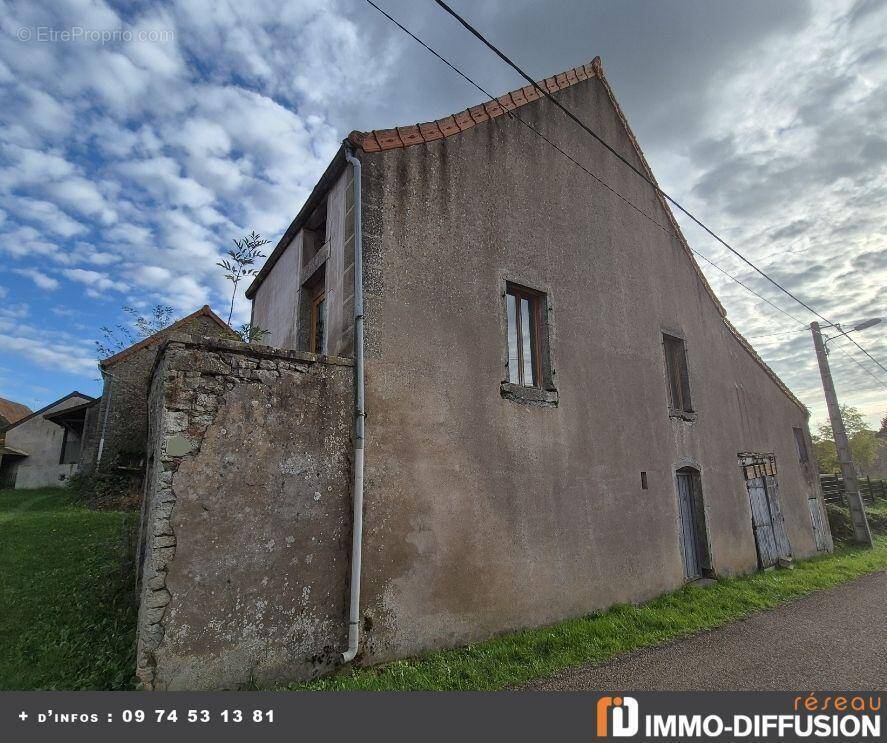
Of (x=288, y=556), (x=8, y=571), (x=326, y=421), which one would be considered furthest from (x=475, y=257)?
(x=8, y=571)

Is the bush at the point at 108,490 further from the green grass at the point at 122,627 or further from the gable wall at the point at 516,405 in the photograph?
the gable wall at the point at 516,405

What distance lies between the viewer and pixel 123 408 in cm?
1667

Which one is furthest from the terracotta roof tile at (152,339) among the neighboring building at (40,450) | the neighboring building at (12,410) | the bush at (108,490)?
the neighboring building at (12,410)

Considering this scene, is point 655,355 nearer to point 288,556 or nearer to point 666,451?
point 666,451

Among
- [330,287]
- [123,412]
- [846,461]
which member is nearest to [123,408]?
[123,412]

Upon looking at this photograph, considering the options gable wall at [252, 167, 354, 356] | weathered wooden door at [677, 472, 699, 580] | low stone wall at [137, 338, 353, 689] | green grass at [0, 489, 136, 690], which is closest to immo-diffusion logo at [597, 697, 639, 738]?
low stone wall at [137, 338, 353, 689]

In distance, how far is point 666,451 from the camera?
27.8 ft

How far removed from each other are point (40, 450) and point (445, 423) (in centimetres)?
2633

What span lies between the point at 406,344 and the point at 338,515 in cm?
203

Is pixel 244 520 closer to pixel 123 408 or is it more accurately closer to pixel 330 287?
pixel 330 287

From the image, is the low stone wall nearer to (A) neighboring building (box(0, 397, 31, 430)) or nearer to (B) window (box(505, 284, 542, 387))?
(B) window (box(505, 284, 542, 387))

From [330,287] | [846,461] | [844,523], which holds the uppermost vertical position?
[330,287]

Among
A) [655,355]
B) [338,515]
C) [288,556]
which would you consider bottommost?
[288,556]

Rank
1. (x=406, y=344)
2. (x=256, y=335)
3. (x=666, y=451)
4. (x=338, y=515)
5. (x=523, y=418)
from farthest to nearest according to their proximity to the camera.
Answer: (x=666, y=451) < (x=256, y=335) < (x=523, y=418) < (x=406, y=344) < (x=338, y=515)
